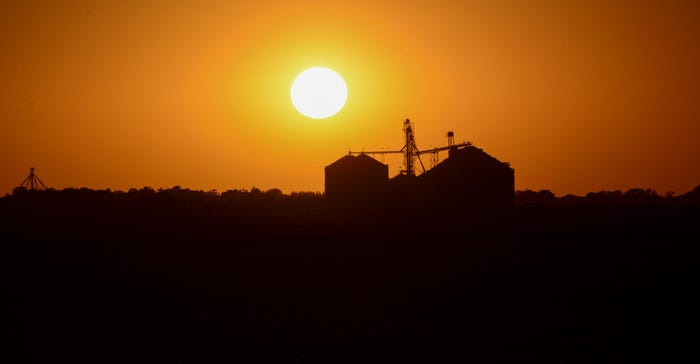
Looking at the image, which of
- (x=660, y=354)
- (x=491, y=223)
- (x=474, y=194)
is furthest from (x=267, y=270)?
(x=474, y=194)

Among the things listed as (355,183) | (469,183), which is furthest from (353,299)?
(355,183)

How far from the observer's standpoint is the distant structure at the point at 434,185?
53.4 m

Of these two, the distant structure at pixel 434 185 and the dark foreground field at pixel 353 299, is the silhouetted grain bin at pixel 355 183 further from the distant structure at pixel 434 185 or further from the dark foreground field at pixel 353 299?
the dark foreground field at pixel 353 299

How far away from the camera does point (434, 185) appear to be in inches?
2142

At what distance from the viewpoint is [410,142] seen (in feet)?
226

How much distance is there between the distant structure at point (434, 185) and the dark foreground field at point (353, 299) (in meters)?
22.6

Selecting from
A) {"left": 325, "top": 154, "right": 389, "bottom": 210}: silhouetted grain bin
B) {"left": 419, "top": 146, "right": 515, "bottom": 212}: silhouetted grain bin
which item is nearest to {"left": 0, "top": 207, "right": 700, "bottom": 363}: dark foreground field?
{"left": 419, "top": 146, "right": 515, "bottom": 212}: silhouetted grain bin

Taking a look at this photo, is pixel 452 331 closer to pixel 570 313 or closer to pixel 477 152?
pixel 570 313

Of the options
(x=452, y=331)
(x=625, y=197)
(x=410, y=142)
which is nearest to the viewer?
(x=452, y=331)

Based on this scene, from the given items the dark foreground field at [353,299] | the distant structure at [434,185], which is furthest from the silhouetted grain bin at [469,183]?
A: the dark foreground field at [353,299]

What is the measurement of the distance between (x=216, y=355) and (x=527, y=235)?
21558 millimetres

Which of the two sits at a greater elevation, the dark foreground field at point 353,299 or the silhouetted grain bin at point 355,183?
the silhouetted grain bin at point 355,183

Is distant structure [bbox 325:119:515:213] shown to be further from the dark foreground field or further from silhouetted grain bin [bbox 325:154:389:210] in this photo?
the dark foreground field

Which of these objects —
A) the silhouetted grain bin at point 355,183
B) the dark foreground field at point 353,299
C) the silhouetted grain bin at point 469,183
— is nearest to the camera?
the dark foreground field at point 353,299
